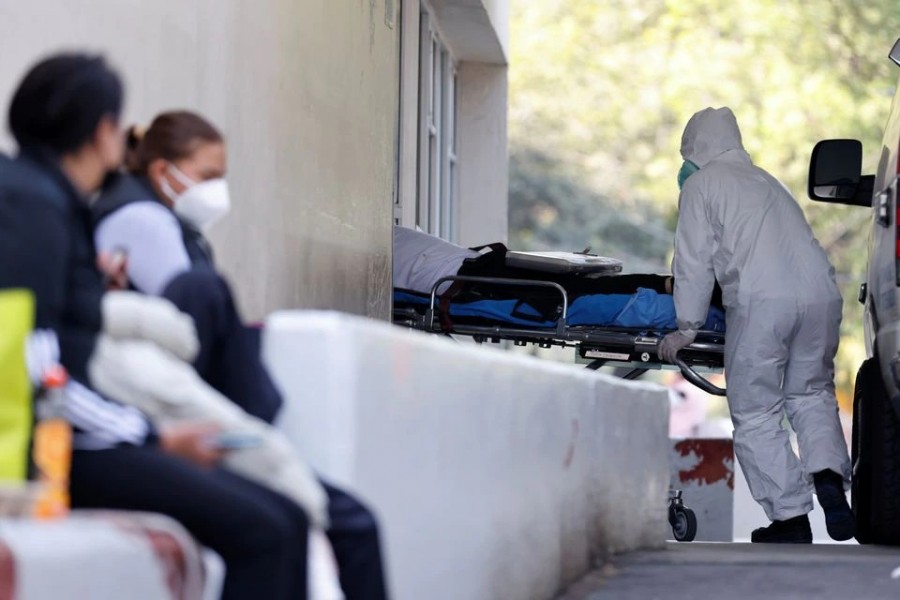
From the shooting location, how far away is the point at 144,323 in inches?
135

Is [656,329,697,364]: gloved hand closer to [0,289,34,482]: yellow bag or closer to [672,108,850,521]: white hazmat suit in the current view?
[672,108,850,521]: white hazmat suit

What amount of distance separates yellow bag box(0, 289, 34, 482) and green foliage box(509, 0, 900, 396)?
90.1 feet

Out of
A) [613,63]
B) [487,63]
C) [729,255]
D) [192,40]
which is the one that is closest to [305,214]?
[192,40]

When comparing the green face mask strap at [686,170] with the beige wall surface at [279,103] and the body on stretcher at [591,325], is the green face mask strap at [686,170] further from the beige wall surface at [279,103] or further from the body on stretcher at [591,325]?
the beige wall surface at [279,103]

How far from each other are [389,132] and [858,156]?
256cm

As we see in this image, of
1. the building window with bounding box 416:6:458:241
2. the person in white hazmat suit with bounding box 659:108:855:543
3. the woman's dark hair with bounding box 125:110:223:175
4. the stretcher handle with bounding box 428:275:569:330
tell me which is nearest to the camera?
the woman's dark hair with bounding box 125:110:223:175

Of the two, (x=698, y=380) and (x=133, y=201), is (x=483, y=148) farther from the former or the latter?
(x=133, y=201)

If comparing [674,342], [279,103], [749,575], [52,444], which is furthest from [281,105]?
[52,444]

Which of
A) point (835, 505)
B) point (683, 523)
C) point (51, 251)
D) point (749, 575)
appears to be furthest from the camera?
point (683, 523)

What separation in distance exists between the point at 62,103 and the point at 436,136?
41.3ft

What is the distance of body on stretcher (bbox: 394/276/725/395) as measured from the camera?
9.45m

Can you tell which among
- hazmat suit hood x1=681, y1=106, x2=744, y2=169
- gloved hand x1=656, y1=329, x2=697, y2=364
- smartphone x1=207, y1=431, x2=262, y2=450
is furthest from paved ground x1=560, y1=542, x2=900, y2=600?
smartphone x1=207, y1=431, x2=262, y2=450

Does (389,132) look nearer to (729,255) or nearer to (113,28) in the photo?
(729,255)

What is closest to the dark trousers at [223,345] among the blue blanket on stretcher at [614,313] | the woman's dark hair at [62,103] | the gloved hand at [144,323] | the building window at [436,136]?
the gloved hand at [144,323]
